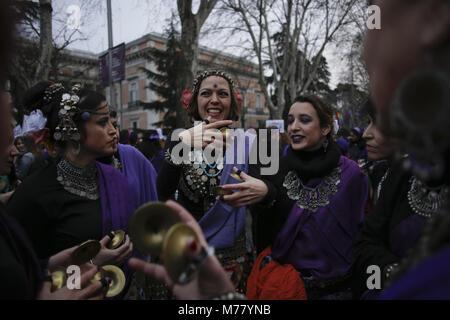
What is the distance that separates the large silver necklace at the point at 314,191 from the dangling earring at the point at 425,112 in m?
1.55

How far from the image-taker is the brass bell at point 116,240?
1.88 metres

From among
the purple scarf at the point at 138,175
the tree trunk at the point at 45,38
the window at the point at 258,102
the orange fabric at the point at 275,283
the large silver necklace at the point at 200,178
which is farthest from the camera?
the window at the point at 258,102

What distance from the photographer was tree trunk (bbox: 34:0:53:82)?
22.3 ft

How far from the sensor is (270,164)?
8.10 feet

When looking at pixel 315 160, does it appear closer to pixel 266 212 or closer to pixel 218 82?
pixel 266 212

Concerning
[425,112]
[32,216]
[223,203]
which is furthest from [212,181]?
[425,112]

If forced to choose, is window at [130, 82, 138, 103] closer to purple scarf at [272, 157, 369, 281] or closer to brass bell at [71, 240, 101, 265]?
purple scarf at [272, 157, 369, 281]

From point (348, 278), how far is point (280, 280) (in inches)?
22.6

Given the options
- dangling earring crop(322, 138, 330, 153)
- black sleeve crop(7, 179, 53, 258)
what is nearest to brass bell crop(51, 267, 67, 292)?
black sleeve crop(7, 179, 53, 258)

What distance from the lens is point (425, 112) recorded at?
0.66 metres

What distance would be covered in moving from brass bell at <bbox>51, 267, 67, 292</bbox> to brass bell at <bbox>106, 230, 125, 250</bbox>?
1.40ft

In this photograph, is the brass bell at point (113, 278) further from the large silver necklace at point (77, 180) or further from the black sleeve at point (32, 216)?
the large silver necklace at point (77, 180)

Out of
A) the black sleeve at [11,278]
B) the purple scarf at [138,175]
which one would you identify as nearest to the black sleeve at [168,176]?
the purple scarf at [138,175]

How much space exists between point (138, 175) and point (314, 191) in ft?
5.42
